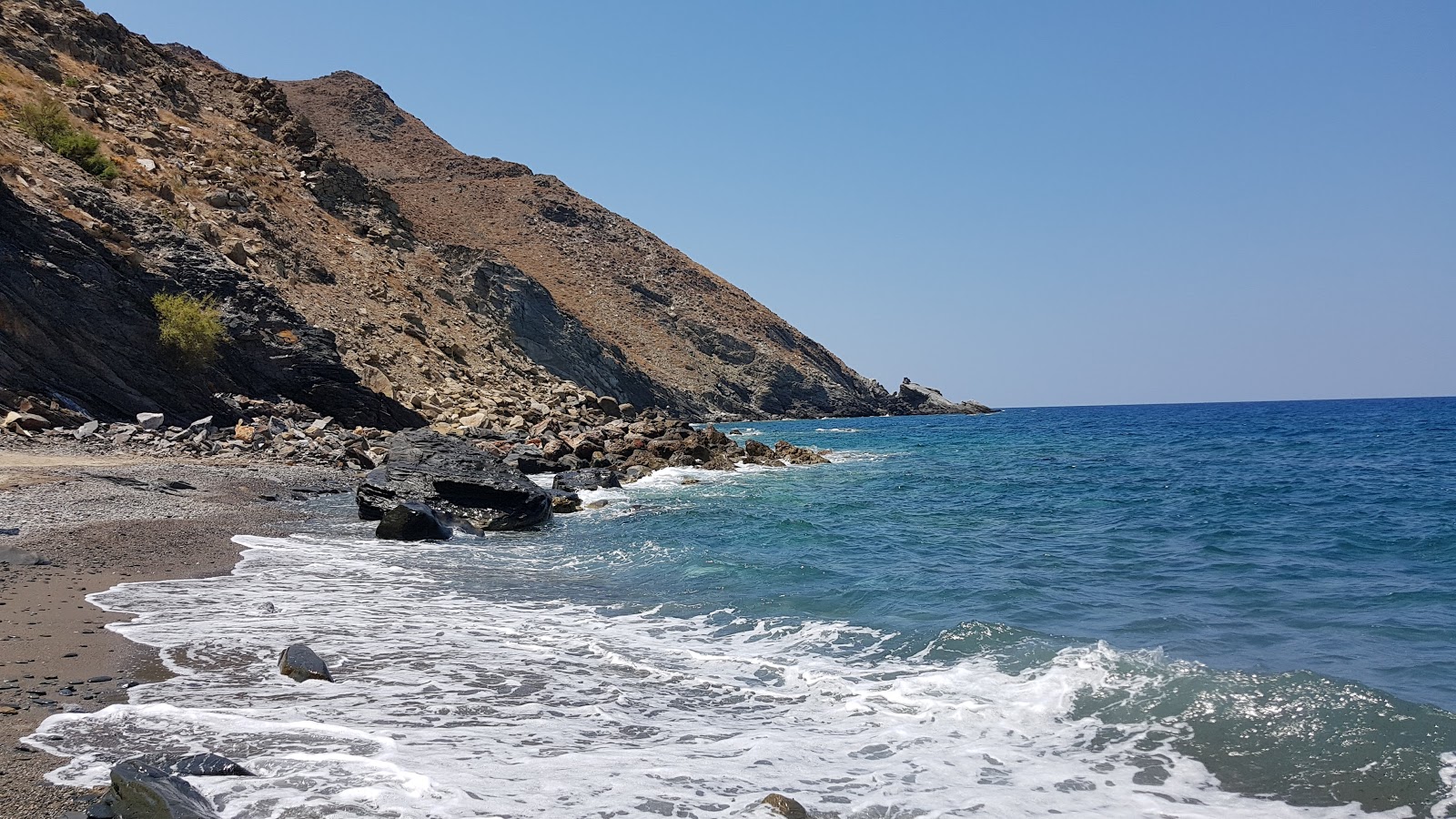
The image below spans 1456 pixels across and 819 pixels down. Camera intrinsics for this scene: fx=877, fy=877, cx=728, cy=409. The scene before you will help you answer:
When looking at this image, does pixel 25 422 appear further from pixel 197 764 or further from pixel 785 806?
pixel 785 806

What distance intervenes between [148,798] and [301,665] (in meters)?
2.84

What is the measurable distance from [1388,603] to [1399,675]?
10.7 ft

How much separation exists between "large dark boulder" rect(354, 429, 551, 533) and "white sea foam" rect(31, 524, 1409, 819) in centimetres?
736

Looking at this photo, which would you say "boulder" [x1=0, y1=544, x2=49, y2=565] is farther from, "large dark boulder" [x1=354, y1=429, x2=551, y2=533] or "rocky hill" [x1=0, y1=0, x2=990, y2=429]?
"rocky hill" [x1=0, y1=0, x2=990, y2=429]

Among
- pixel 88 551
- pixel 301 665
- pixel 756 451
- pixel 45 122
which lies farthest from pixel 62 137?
pixel 301 665

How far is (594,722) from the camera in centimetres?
633

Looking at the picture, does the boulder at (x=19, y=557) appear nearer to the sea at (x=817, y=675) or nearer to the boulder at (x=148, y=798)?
the sea at (x=817, y=675)

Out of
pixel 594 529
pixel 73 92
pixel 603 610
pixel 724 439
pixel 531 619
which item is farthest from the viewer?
pixel 724 439

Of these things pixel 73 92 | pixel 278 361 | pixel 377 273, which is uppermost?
pixel 73 92

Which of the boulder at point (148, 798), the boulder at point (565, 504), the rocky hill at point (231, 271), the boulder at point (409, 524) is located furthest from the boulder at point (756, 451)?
the boulder at point (148, 798)

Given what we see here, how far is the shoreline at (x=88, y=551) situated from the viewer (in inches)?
210

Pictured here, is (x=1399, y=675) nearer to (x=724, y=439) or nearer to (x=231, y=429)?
(x=231, y=429)

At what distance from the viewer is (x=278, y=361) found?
2691cm

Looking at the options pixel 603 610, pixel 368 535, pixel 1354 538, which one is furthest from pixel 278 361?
pixel 1354 538
